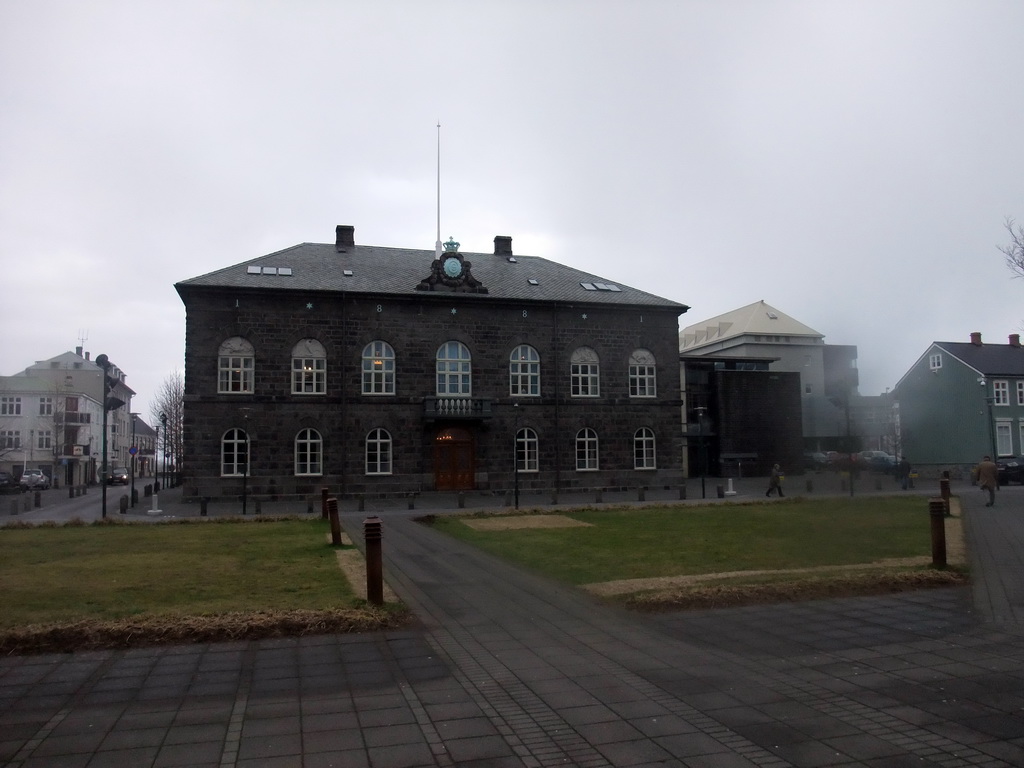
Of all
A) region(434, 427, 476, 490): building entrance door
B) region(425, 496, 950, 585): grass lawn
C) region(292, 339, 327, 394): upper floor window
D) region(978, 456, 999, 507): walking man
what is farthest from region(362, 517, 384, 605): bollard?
region(434, 427, 476, 490): building entrance door

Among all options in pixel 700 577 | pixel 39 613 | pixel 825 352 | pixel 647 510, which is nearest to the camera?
pixel 825 352

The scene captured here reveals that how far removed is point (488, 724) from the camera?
6.02 metres

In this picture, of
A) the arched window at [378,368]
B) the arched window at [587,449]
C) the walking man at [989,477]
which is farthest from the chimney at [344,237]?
the walking man at [989,477]

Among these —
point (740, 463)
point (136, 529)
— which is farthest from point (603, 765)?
point (740, 463)

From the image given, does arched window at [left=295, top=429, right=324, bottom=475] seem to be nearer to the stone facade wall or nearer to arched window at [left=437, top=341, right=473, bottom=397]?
the stone facade wall

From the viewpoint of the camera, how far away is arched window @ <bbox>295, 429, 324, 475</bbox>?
37.3 meters

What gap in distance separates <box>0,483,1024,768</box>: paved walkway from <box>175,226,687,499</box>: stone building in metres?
26.6

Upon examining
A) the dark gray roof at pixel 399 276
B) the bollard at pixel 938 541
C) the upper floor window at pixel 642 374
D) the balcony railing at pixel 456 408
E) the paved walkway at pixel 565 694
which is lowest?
the paved walkway at pixel 565 694

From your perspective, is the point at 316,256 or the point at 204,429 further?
the point at 316,256

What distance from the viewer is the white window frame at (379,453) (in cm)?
3831

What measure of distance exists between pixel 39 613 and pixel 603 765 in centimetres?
781

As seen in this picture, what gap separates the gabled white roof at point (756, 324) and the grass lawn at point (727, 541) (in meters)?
2.42

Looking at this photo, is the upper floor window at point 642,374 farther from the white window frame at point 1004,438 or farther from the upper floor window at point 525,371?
the white window frame at point 1004,438

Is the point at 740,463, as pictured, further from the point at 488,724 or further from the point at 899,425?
the point at 488,724
